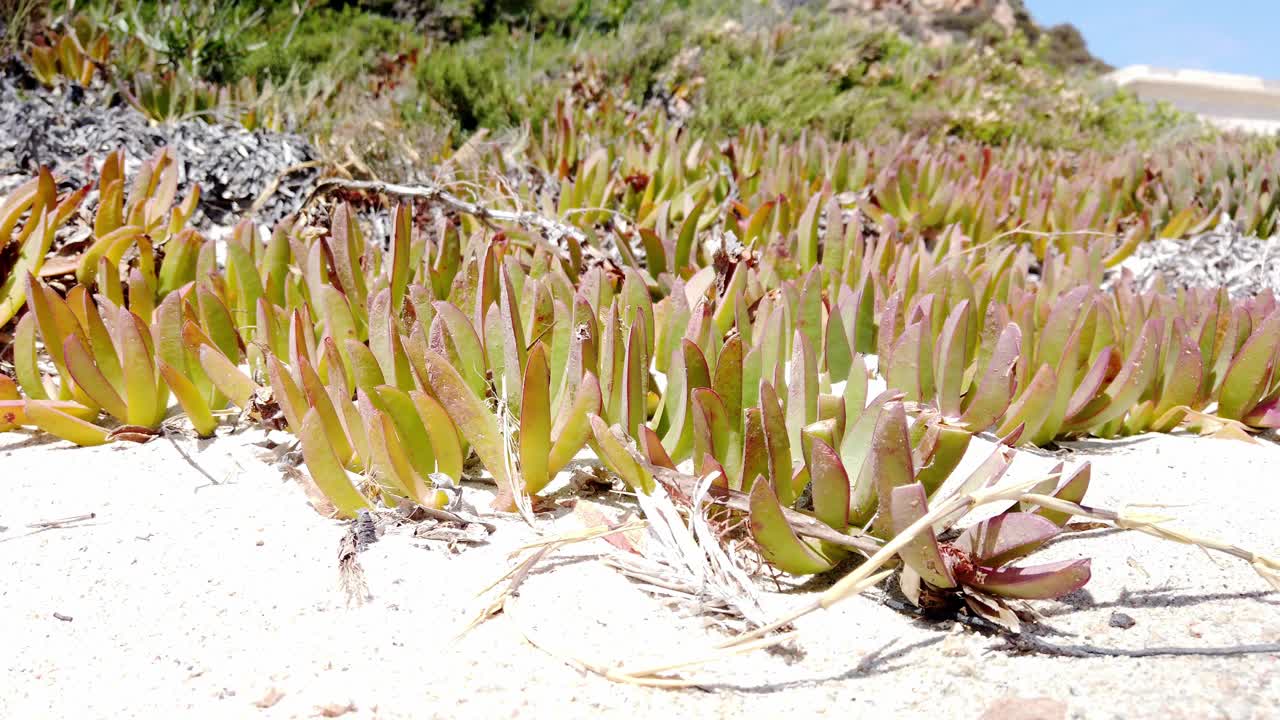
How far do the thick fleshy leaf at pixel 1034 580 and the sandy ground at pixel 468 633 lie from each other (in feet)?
0.22

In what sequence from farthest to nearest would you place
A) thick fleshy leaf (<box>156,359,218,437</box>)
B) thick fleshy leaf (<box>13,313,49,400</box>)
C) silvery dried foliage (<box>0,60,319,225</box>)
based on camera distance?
silvery dried foliage (<box>0,60,319,225</box>) < thick fleshy leaf (<box>13,313,49,400</box>) < thick fleshy leaf (<box>156,359,218,437</box>)

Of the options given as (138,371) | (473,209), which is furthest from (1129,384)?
(138,371)

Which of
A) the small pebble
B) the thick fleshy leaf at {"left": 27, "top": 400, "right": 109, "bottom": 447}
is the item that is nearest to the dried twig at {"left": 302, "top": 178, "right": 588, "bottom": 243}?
the thick fleshy leaf at {"left": 27, "top": 400, "right": 109, "bottom": 447}

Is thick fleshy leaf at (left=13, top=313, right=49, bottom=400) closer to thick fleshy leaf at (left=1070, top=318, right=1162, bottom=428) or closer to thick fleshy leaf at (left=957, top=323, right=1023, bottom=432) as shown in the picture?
thick fleshy leaf at (left=957, top=323, right=1023, bottom=432)

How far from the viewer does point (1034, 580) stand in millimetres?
1207

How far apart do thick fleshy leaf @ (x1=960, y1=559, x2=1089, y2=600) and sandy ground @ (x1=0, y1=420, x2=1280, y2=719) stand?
7cm

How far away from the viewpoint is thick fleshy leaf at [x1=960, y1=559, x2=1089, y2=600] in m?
1.18

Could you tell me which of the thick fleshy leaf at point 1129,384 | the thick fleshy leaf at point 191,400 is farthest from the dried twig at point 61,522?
the thick fleshy leaf at point 1129,384

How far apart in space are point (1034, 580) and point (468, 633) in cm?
79

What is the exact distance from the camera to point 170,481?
5.68 feet

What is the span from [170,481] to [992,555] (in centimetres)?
149

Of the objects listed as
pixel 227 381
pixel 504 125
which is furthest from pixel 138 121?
pixel 227 381

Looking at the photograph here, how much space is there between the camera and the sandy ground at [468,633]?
1.10 meters

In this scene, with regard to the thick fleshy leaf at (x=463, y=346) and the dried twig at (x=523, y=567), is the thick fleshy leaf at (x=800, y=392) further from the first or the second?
the thick fleshy leaf at (x=463, y=346)
